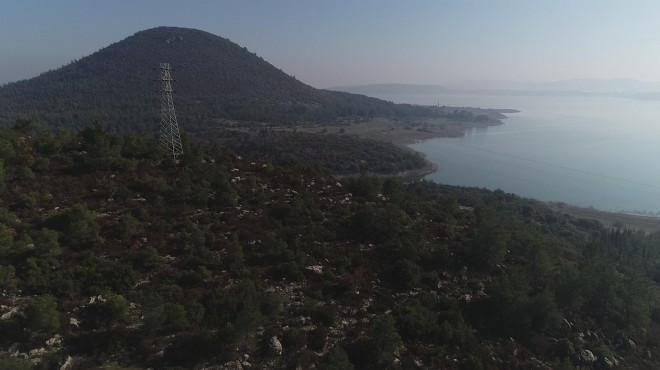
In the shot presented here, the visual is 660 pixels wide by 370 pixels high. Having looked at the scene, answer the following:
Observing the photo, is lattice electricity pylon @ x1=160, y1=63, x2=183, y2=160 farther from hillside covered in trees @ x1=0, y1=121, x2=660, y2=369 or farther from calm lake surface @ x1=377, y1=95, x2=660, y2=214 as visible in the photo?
calm lake surface @ x1=377, y1=95, x2=660, y2=214

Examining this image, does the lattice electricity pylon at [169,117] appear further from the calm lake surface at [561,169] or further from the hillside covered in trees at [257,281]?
the calm lake surface at [561,169]

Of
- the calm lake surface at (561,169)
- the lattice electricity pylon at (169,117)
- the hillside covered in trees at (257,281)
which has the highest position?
the lattice electricity pylon at (169,117)

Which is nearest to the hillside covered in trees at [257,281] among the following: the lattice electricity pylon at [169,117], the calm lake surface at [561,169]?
the lattice electricity pylon at [169,117]


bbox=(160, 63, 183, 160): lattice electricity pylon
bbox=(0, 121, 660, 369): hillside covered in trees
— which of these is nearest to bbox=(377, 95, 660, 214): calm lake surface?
bbox=(0, 121, 660, 369): hillside covered in trees

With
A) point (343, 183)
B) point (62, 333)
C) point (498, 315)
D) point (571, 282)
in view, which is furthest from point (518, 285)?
point (62, 333)

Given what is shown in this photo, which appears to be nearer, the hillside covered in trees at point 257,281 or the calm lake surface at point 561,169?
the hillside covered in trees at point 257,281

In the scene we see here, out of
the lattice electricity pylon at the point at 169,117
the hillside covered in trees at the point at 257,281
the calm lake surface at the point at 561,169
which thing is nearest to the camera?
the hillside covered in trees at the point at 257,281

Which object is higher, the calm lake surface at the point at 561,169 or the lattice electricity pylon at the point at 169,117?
the lattice electricity pylon at the point at 169,117

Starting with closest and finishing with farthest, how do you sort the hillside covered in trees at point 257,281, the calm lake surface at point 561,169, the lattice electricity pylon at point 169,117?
the hillside covered in trees at point 257,281
the lattice electricity pylon at point 169,117
the calm lake surface at point 561,169
